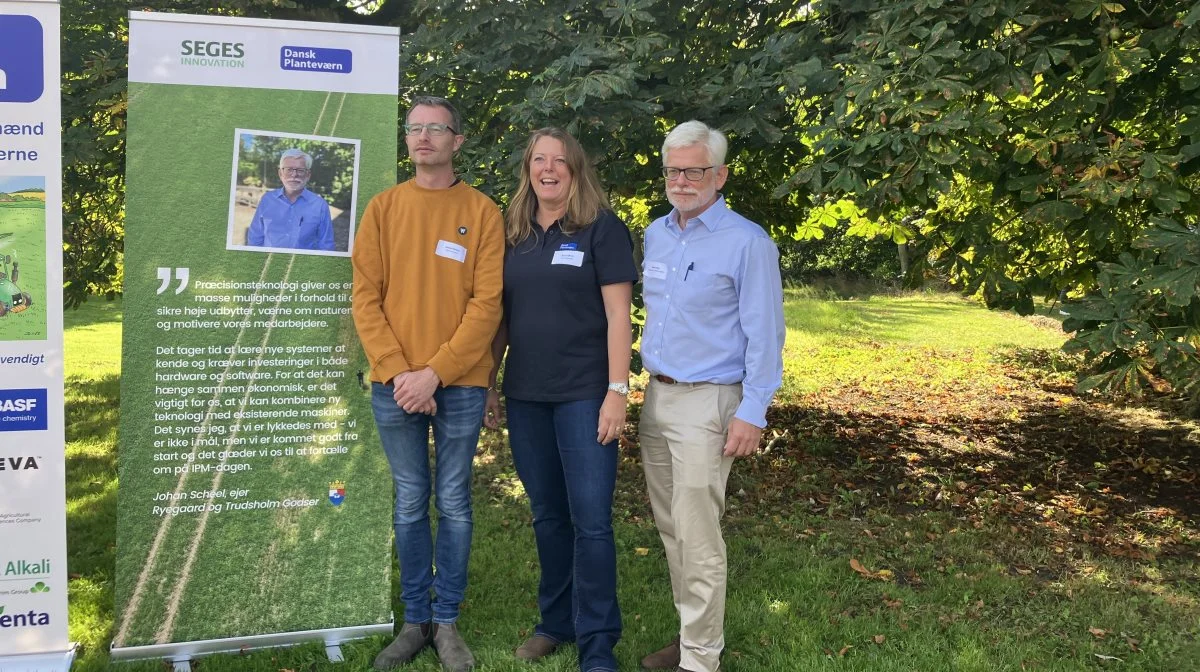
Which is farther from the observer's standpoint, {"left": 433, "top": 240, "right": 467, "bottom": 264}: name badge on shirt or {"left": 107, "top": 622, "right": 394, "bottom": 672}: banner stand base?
{"left": 107, "top": 622, "right": 394, "bottom": 672}: banner stand base

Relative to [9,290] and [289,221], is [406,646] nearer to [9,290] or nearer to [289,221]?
[289,221]

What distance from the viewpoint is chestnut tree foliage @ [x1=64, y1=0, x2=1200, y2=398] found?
3.90 m

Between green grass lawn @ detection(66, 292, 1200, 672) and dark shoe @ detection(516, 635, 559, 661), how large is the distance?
0.07 meters

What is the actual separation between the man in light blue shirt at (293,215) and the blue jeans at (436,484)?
0.71 meters

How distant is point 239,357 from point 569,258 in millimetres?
1503

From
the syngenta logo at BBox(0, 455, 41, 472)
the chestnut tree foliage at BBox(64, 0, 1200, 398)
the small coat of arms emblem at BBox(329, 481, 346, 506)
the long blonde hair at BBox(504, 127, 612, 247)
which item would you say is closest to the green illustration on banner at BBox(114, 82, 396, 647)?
the small coat of arms emblem at BBox(329, 481, 346, 506)

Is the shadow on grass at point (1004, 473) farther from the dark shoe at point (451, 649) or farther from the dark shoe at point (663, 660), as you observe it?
the dark shoe at point (451, 649)

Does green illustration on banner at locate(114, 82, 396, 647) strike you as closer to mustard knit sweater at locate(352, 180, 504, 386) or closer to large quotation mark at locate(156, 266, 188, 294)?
large quotation mark at locate(156, 266, 188, 294)

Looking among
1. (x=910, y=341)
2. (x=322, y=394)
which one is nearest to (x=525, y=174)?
(x=322, y=394)

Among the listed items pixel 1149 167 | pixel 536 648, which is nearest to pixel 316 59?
pixel 536 648

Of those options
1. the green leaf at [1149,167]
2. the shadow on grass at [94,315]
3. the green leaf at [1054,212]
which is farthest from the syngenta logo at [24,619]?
the shadow on grass at [94,315]

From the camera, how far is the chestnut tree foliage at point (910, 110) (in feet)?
12.8

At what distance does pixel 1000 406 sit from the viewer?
34.5 feet

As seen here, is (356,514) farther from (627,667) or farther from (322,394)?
(627,667)
